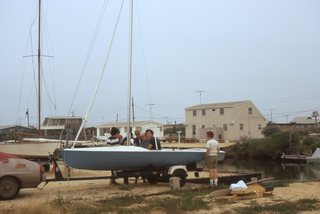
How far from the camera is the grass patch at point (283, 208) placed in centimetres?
909

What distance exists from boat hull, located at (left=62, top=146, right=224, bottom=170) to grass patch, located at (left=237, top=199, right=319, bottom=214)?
3.91m

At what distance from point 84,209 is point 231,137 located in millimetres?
52517

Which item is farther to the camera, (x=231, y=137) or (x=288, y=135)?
(x=231, y=137)

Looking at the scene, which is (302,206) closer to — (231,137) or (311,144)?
(311,144)

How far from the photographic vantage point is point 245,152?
50688mm

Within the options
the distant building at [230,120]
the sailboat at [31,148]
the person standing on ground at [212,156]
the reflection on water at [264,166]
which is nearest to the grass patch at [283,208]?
the person standing on ground at [212,156]

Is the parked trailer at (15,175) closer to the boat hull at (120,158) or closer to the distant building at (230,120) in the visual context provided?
the boat hull at (120,158)

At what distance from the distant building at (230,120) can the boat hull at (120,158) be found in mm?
45819

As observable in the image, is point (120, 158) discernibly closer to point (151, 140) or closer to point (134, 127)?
point (151, 140)

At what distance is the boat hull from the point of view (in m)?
12.6

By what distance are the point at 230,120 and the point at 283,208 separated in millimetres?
50891

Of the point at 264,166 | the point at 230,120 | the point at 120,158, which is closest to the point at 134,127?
the point at 230,120

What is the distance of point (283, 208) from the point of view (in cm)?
936

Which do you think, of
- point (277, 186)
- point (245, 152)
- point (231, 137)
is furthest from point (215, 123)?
point (277, 186)
